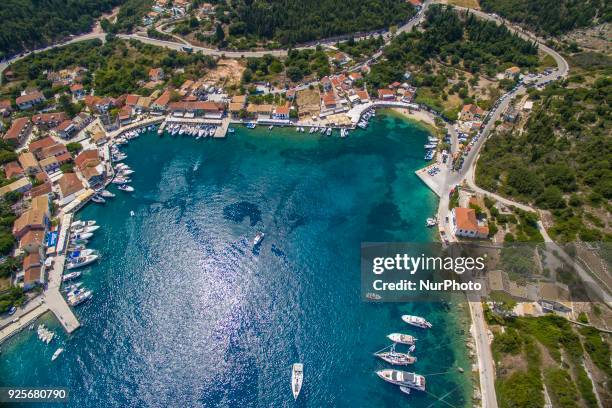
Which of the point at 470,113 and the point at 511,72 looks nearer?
the point at 470,113

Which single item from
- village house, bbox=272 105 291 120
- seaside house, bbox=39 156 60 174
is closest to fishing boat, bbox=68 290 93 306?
seaside house, bbox=39 156 60 174

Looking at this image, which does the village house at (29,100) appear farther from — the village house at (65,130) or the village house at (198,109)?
the village house at (198,109)

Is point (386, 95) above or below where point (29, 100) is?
above

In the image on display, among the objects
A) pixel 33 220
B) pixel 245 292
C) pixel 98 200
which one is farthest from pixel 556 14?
pixel 33 220

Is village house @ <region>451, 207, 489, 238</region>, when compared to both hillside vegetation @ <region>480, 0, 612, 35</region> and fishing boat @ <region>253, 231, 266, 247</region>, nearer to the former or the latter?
fishing boat @ <region>253, 231, 266, 247</region>

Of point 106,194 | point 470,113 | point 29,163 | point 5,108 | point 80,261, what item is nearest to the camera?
point 80,261

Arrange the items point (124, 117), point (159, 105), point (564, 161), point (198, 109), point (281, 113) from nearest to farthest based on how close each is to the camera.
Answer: point (564, 161) → point (124, 117) → point (281, 113) → point (198, 109) → point (159, 105)

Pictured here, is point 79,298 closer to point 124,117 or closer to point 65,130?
point 65,130
